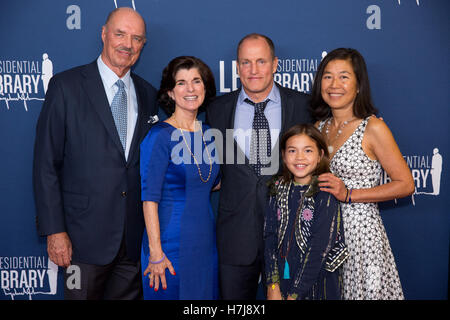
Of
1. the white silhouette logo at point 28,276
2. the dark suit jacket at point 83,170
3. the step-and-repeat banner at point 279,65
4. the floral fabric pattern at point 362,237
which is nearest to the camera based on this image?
the floral fabric pattern at point 362,237

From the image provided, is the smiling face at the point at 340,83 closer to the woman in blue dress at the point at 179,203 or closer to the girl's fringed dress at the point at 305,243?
the girl's fringed dress at the point at 305,243

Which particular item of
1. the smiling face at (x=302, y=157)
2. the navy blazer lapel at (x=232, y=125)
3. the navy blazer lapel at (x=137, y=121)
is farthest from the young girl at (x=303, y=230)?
the navy blazer lapel at (x=137, y=121)

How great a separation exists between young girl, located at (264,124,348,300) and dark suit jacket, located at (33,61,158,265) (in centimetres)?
85

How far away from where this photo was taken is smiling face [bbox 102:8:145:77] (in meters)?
2.18

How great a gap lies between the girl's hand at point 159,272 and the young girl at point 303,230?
0.52 m

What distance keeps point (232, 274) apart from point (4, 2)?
2348mm

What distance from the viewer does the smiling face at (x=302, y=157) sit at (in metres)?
1.94

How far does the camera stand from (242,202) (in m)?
2.15

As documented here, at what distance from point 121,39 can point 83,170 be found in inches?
30.3

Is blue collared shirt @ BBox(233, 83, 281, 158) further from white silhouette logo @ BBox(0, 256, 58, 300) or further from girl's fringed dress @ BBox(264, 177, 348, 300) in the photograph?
white silhouette logo @ BBox(0, 256, 58, 300)

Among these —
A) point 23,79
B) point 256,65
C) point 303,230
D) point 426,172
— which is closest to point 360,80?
point 256,65

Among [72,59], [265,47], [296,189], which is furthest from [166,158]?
[72,59]

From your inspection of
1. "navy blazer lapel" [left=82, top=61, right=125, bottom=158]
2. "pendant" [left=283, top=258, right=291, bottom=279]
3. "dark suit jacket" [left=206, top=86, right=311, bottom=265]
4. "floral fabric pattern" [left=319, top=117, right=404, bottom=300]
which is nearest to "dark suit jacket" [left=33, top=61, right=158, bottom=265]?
"navy blazer lapel" [left=82, top=61, right=125, bottom=158]
